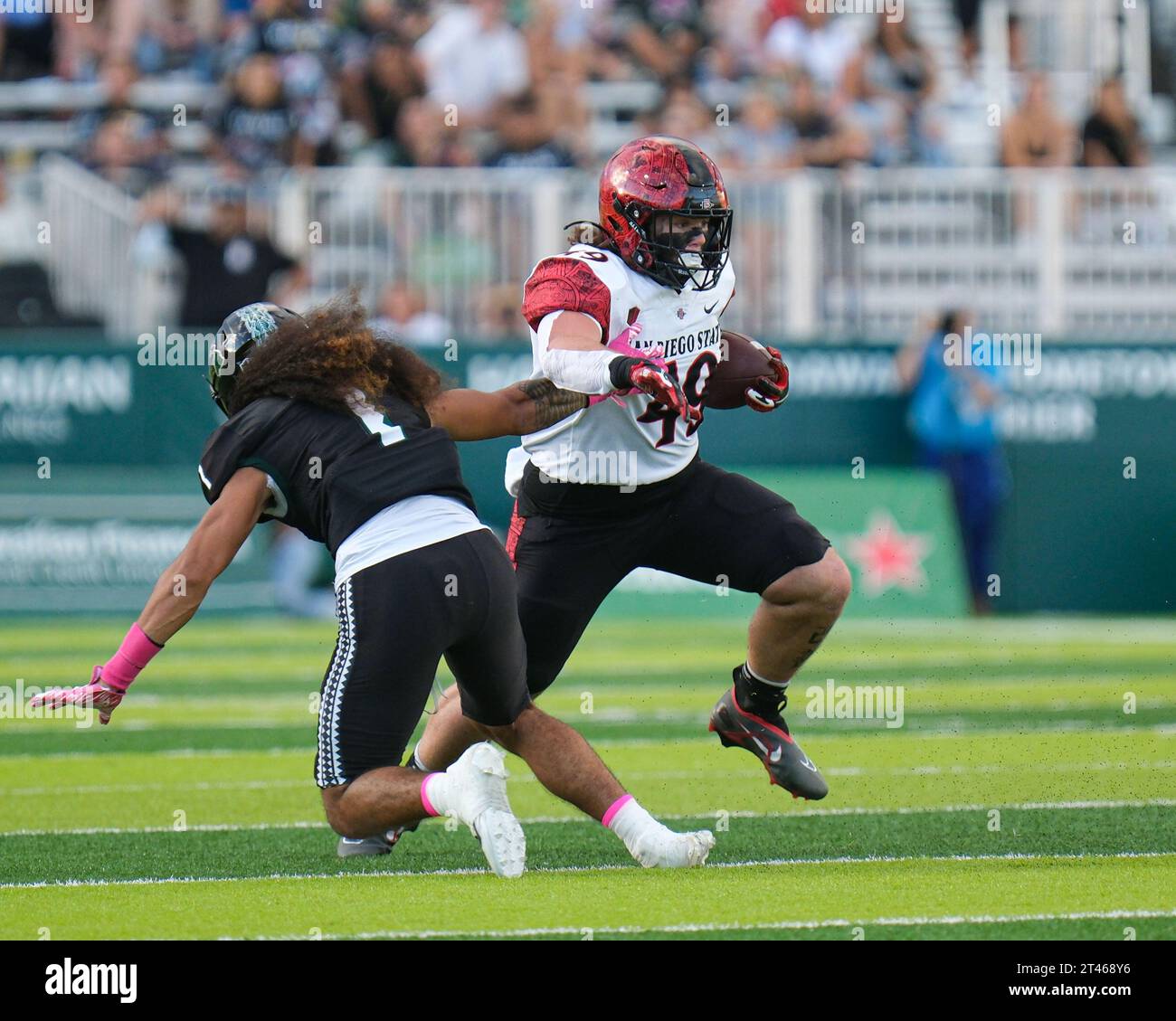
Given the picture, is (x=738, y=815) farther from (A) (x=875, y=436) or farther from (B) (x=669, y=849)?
(A) (x=875, y=436)

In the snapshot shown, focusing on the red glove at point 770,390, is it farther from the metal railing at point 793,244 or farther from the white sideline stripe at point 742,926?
the metal railing at point 793,244

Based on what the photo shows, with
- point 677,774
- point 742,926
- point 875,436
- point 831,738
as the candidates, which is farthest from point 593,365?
point 875,436

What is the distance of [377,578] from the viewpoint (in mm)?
5211

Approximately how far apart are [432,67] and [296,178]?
1856 mm

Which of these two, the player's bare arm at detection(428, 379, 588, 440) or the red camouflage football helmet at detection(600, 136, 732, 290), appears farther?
the red camouflage football helmet at detection(600, 136, 732, 290)

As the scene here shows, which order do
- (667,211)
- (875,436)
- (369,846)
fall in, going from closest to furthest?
(369,846), (667,211), (875,436)

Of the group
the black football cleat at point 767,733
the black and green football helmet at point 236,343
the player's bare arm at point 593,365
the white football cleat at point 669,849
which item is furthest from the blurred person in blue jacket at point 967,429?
the black and green football helmet at point 236,343

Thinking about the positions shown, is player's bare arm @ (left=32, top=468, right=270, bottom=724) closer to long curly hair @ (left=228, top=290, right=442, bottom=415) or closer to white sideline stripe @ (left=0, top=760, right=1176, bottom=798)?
long curly hair @ (left=228, top=290, right=442, bottom=415)

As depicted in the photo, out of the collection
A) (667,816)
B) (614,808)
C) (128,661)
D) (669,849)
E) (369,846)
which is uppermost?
(128,661)

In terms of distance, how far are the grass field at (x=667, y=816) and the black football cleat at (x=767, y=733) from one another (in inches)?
6.8

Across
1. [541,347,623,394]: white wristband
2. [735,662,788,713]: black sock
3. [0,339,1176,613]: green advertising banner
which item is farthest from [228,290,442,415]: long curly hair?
[0,339,1176,613]: green advertising banner

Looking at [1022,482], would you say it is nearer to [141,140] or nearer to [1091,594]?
[1091,594]

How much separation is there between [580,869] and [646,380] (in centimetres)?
131

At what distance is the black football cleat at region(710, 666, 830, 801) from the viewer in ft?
20.3
